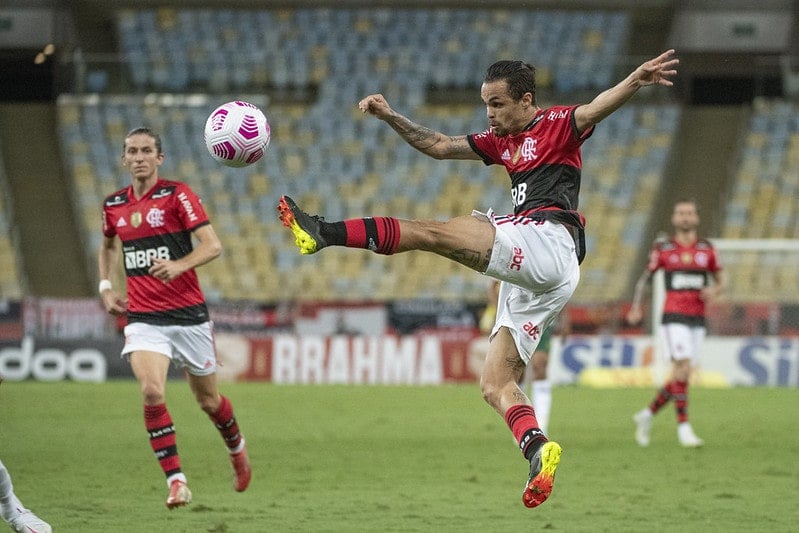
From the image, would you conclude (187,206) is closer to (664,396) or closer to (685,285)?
(664,396)

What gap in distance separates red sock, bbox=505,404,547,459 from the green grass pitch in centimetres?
117

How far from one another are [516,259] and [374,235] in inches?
31.7

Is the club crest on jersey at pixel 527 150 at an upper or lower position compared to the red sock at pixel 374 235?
upper

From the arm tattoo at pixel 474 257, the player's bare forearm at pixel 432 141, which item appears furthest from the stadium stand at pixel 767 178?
the arm tattoo at pixel 474 257

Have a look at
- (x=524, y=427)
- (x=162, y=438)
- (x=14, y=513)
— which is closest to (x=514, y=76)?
(x=524, y=427)

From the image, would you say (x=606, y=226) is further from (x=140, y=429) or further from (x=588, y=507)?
(x=588, y=507)

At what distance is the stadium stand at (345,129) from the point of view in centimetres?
2569

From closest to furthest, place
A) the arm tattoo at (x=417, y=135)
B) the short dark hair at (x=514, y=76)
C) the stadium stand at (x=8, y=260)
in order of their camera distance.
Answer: the short dark hair at (x=514, y=76), the arm tattoo at (x=417, y=135), the stadium stand at (x=8, y=260)

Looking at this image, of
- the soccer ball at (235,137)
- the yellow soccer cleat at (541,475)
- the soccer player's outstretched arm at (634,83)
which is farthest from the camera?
the soccer ball at (235,137)

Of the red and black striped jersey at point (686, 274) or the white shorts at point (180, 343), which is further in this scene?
the red and black striped jersey at point (686, 274)

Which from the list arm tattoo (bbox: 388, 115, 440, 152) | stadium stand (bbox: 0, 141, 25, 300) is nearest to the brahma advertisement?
stadium stand (bbox: 0, 141, 25, 300)

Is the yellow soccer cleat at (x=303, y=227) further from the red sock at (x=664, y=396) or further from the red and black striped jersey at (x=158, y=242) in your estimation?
the red sock at (x=664, y=396)

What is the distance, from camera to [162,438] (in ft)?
27.3

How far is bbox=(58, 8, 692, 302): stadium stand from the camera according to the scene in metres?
25.7
